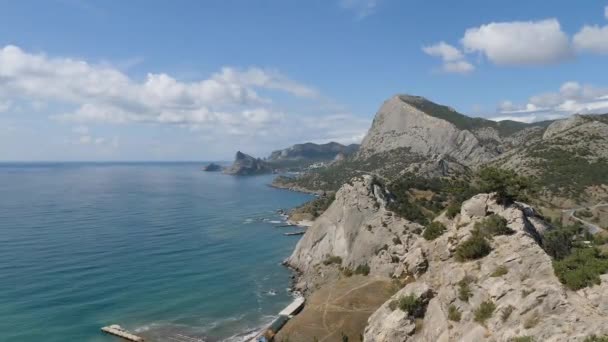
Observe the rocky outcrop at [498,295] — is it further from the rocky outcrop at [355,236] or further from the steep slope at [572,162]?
the steep slope at [572,162]

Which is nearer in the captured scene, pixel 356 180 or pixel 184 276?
pixel 184 276

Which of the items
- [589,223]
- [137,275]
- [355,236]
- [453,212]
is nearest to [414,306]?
[453,212]

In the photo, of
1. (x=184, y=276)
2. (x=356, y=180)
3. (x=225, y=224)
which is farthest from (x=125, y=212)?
(x=356, y=180)

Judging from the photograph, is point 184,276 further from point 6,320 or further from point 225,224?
point 225,224

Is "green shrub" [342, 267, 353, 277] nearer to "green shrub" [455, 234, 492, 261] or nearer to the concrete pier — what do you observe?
the concrete pier

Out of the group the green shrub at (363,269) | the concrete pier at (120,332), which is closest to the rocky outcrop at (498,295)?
the green shrub at (363,269)

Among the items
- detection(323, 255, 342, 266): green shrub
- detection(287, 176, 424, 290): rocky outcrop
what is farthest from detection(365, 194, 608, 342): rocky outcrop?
detection(323, 255, 342, 266): green shrub
